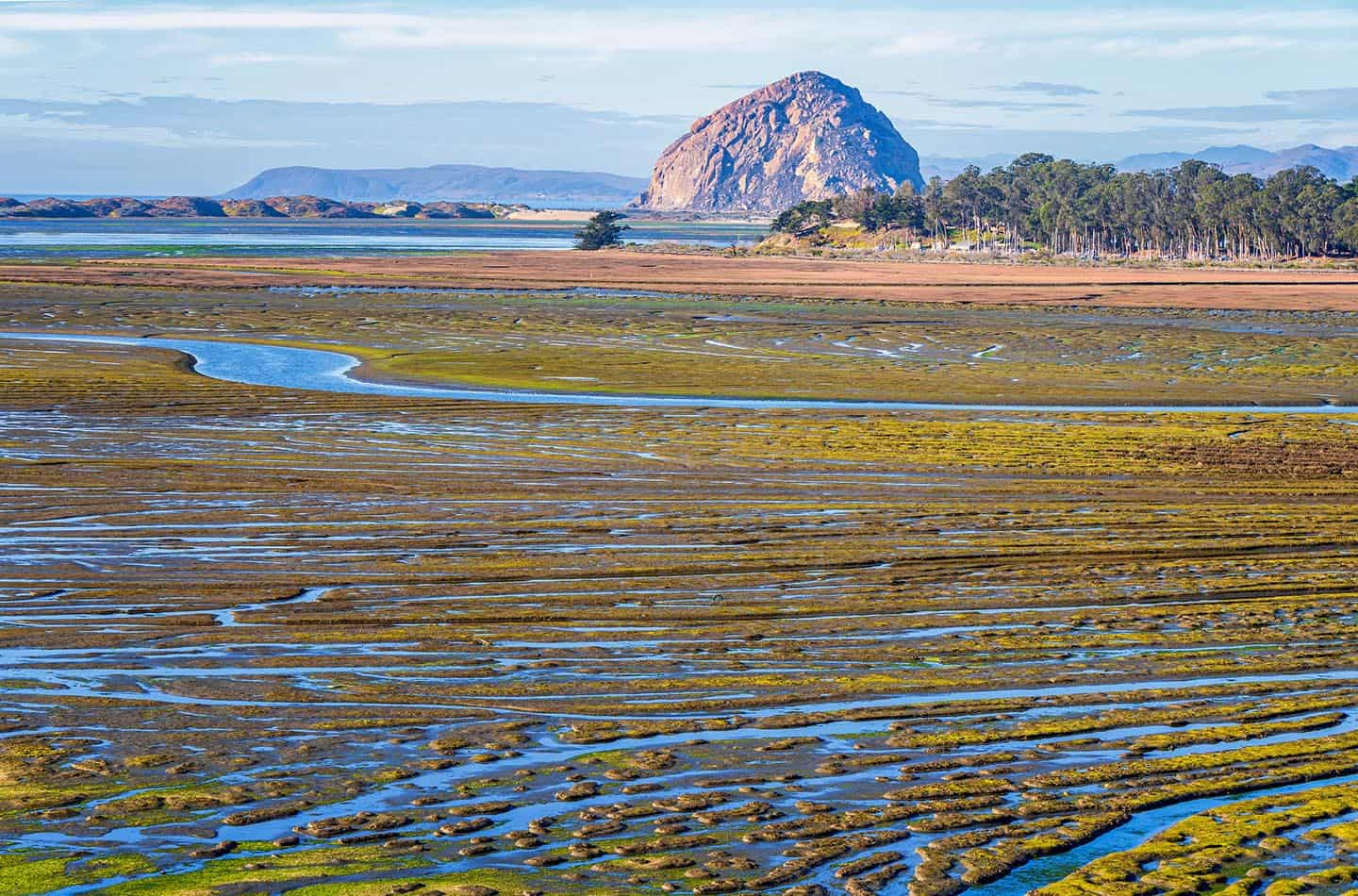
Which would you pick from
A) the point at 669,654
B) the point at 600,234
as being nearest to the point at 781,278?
the point at 600,234

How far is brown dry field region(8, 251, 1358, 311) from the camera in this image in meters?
96.4

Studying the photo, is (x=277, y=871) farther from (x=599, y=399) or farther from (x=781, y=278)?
(x=781, y=278)

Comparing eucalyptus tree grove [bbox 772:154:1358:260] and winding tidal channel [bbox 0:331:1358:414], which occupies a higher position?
eucalyptus tree grove [bbox 772:154:1358:260]

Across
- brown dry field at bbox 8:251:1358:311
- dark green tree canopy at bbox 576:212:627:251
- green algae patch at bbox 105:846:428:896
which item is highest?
dark green tree canopy at bbox 576:212:627:251

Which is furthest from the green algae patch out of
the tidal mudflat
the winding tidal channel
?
the winding tidal channel

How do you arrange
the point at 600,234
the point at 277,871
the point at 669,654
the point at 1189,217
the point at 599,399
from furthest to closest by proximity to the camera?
1. the point at 600,234
2. the point at 1189,217
3. the point at 599,399
4. the point at 669,654
5. the point at 277,871

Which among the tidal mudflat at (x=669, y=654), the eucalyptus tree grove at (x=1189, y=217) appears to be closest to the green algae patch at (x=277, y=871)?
the tidal mudflat at (x=669, y=654)

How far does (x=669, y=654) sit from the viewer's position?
54.3 ft

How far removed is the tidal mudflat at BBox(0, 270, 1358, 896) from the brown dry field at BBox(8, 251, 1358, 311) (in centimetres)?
6045

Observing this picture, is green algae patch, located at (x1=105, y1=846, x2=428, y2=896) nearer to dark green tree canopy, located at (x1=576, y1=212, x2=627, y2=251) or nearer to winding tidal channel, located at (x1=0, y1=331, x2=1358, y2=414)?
winding tidal channel, located at (x1=0, y1=331, x2=1358, y2=414)

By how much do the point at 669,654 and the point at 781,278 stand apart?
104801mm

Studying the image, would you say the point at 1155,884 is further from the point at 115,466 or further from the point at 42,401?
the point at 42,401

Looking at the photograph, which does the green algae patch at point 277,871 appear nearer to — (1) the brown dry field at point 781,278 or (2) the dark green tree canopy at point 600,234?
(1) the brown dry field at point 781,278

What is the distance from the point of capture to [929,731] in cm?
1400
